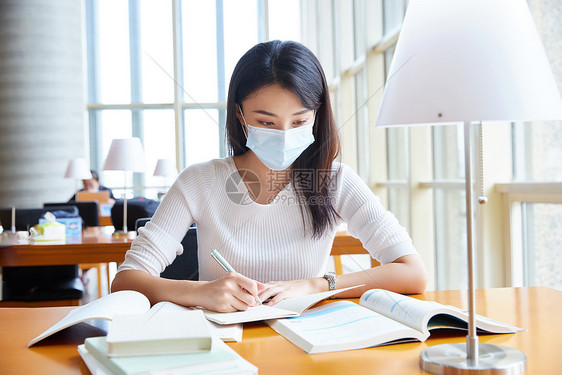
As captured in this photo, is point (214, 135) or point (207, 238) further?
point (214, 135)

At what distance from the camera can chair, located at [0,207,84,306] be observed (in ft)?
9.94

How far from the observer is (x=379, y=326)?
1.00 meters

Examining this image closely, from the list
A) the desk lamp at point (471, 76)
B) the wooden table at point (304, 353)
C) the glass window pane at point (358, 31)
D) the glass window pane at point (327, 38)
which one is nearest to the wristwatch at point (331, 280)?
the wooden table at point (304, 353)

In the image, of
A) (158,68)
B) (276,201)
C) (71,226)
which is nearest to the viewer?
(276,201)

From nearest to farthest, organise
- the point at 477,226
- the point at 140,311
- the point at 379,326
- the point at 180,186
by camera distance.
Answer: the point at 379,326 < the point at 140,311 < the point at 180,186 < the point at 477,226

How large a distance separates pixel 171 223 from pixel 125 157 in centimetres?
242

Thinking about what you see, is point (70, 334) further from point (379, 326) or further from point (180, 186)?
point (180, 186)

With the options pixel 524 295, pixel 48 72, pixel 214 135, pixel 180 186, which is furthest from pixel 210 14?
pixel 524 295

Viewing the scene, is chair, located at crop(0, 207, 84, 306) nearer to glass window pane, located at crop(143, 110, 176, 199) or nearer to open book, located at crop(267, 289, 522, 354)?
open book, located at crop(267, 289, 522, 354)

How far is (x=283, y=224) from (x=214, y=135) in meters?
6.64

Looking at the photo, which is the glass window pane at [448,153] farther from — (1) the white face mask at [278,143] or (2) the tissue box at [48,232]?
(2) the tissue box at [48,232]

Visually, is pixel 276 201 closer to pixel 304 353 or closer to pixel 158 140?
pixel 304 353

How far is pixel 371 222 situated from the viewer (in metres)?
1.62

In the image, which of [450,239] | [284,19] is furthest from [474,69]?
[284,19]
